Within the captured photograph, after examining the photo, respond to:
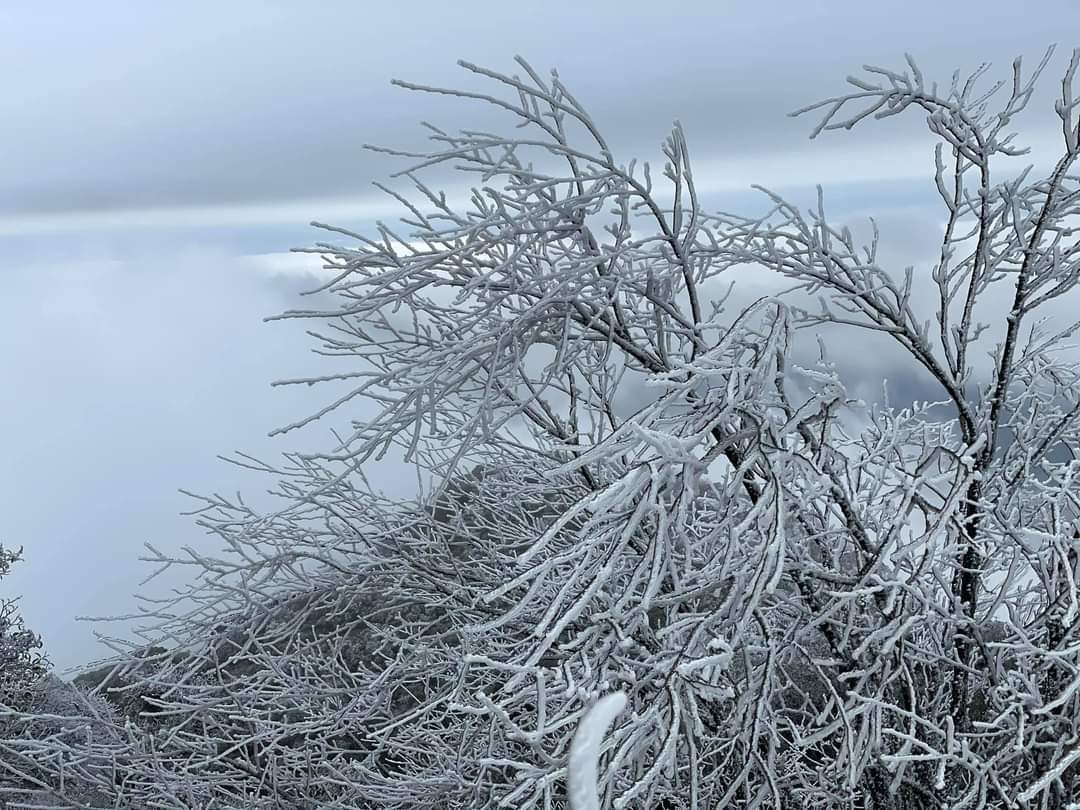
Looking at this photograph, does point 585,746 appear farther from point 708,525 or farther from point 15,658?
point 15,658

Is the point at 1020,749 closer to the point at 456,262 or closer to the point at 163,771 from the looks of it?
the point at 456,262

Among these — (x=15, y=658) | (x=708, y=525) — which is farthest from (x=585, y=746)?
(x=15, y=658)

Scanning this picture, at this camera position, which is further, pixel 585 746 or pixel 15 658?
pixel 15 658

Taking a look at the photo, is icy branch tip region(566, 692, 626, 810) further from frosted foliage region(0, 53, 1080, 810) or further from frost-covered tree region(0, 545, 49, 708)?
frost-covered tree region(0, 545, 49, 708)

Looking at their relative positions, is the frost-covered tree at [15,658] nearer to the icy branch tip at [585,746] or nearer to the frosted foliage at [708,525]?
the frosted foliage at [708,525]

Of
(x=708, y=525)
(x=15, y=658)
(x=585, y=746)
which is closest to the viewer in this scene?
(x=585, y=746)

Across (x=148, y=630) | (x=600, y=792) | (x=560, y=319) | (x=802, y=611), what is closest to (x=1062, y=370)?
(x=802, y=611)

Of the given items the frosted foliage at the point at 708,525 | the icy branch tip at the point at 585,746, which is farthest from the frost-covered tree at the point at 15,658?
the icy branch tip at the point at 585,746

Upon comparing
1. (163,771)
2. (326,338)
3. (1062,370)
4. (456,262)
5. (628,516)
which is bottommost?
(163,771)

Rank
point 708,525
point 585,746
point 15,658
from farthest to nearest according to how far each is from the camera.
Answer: point 15,658, point 708,525, point 585,746

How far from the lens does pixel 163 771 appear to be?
6.00 metres

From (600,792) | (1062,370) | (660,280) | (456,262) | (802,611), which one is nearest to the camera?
(600,792)

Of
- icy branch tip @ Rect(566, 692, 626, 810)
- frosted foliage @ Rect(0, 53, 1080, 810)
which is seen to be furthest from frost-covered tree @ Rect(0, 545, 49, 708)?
icy branch tip @ Rect(566, 692, 626, 810)

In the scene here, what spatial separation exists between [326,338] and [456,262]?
1104 mm
